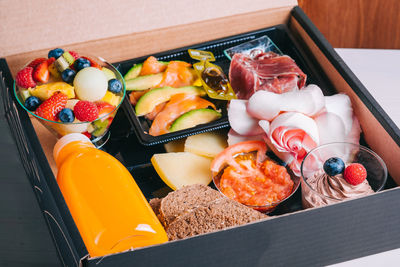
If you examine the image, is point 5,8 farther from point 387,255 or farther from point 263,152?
point 387,255

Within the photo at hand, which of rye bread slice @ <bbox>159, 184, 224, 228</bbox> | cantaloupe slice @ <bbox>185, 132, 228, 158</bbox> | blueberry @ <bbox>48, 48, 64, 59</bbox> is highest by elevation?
blueberry @ <bbox>48, 48, 64, 59</bbox>

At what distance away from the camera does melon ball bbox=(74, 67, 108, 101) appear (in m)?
1.34

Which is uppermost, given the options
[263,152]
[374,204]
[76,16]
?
[76,16]

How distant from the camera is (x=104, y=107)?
1362mm

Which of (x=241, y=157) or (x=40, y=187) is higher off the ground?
(x=40, y=187)

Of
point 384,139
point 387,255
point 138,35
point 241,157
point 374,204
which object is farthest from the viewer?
point 138,35

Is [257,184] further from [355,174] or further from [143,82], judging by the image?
[143,82]

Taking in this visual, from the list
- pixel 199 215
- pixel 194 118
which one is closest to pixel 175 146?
pixel 194 118

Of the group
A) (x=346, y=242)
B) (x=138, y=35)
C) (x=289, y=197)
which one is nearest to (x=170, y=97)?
(x=138, y=35)

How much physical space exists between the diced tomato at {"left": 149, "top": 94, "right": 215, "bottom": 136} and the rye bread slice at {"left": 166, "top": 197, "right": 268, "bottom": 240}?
42cm

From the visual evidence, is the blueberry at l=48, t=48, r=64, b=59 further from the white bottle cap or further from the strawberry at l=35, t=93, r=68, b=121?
the white bottle cap

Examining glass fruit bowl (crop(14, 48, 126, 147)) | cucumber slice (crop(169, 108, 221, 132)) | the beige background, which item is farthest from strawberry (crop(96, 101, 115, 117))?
the beige background

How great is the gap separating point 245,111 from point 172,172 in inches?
12.0

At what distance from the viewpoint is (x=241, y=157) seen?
4.36 ft
